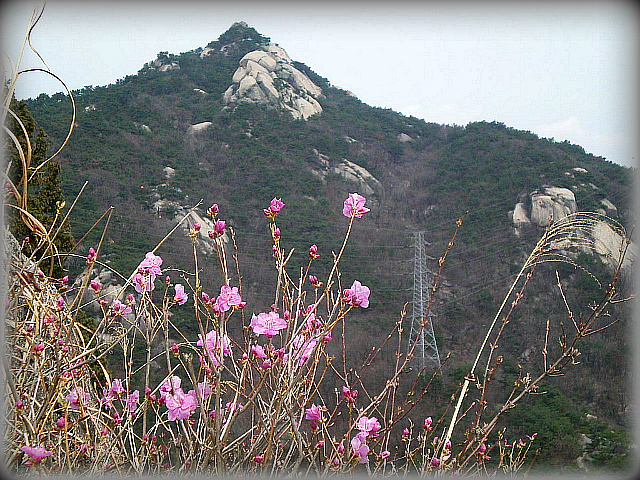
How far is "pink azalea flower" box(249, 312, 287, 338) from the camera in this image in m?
0.86

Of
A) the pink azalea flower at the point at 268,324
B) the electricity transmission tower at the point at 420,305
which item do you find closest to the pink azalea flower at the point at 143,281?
the pink azalea flower at the point at 268,324

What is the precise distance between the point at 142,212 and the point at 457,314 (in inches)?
373

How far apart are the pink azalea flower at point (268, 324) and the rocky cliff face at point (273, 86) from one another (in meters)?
24.3

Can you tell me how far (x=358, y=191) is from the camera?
18.3 m

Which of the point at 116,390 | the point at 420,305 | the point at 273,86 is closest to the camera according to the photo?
the point at 116,390

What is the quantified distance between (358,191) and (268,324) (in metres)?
17.6

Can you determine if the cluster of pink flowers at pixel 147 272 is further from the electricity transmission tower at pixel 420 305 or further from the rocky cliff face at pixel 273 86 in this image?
the rocky cliff face at pixel 273 86

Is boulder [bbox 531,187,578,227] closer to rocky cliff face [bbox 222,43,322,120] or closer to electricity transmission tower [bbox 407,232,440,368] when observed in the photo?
electricity transmission tower [bbox 407,232,440,368]

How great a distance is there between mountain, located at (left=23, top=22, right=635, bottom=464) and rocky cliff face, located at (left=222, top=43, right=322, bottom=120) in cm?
11

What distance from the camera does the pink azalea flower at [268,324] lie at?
0.86m

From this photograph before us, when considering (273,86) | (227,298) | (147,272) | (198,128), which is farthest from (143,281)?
(273,86)

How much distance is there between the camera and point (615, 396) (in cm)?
795

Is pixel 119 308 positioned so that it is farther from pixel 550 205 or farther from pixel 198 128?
pixel 198 128

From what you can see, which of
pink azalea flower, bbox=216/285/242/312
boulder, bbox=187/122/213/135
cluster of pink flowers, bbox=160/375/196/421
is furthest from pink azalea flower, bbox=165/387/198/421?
boulder, bbox=187/122/213/135
